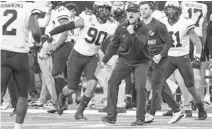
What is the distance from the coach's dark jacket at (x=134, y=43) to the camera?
39.2 feet

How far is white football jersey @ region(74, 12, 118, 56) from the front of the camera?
13547 mm

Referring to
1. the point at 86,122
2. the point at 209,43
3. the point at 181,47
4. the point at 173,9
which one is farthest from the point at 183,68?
the point at 209,43

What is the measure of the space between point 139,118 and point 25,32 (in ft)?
8.15

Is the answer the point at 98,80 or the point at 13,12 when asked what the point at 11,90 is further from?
the point at 13,12

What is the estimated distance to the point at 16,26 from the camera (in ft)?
33.7

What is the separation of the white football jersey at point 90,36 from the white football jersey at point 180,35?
108 centimetres

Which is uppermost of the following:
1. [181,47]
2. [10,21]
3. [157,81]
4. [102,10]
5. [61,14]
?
[10,21]

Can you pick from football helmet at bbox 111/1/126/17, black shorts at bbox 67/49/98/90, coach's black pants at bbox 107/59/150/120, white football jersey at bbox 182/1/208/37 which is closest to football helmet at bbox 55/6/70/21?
football helmet at bbox 111/1/126/17

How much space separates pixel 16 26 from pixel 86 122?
2826 mm

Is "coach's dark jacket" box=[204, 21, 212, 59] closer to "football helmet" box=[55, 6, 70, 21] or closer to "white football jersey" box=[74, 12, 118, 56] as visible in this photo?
"football helmet" box=[55, 6, 70, 21]

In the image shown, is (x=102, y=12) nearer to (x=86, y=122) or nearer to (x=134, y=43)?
(x=134, y=43)

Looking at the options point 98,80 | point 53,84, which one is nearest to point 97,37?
point 98,80

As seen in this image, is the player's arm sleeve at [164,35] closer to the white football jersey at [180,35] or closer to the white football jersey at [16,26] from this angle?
the white football jersey at [180,35]

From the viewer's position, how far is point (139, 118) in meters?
12.0
